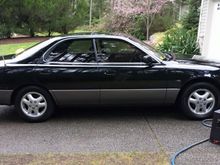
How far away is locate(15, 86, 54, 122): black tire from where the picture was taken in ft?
20.4

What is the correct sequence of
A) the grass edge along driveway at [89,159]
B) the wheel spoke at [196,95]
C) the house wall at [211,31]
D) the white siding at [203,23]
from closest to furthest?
the grass edge along driveway at [89,159] → the wheel spoke at [196,95] → the house wall at [211,31] → the white siding at [203,23]

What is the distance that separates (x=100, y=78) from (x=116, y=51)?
1.83 feet

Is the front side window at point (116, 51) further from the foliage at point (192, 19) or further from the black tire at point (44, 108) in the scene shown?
the foliage at point (192, 19)

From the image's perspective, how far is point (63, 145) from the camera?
207 inches

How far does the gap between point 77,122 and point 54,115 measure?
62 centimetres

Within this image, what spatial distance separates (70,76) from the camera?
6180 millimetres

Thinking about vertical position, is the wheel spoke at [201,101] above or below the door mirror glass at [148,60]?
below

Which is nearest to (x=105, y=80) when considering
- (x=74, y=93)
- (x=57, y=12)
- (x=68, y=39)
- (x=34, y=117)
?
(x=74, y=93)

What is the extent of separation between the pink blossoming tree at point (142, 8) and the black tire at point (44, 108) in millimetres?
16050

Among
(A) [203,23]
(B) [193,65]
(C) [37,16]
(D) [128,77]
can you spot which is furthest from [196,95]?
(C) [37,16]

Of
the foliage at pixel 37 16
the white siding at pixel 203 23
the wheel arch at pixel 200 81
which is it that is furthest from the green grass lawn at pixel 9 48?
the wheel arch at pixel 200 81

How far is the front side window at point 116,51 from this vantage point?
20.6 ft

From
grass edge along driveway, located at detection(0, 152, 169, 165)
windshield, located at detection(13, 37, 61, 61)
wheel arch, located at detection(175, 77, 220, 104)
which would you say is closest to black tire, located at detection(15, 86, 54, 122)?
windshield, located at detection(13, 37, 61, 61)

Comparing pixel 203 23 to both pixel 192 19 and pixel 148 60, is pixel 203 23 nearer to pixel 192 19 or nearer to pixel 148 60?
pixel 192 19
